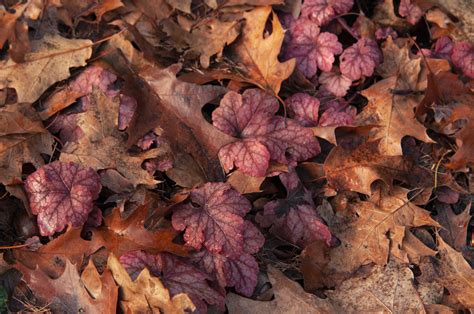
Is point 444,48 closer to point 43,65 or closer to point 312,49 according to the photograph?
point 312,49

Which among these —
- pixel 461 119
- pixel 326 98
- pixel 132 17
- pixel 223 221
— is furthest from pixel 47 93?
pixel 461 119

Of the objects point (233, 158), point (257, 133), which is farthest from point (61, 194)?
point (257, 133)

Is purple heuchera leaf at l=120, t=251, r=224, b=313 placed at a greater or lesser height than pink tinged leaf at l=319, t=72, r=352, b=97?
lesser

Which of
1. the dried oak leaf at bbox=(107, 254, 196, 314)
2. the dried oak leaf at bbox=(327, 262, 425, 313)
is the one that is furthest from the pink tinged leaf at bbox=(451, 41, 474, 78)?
the dried oak leaf at bbox=(107, 254, 196, 314)

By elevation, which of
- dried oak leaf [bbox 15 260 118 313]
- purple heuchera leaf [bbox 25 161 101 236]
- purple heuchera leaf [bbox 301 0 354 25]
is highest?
purple heuchera leaf [bbox 301 0 354 25]

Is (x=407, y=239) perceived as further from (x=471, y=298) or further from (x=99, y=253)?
(x=99, y=253)

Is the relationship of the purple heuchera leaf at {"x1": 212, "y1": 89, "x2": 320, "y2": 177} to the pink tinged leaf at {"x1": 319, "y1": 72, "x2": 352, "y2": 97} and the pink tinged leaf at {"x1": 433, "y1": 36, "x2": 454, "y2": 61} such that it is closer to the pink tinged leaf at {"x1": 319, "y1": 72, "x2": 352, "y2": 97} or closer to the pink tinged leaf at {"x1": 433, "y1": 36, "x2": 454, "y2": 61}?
the pink tinged leaf at {"x1": 319, "y1": 72, "x2": 352, "y2": 97}

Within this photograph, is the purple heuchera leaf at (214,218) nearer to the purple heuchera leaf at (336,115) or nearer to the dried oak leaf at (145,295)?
the dried oak leaf at (145,295)
